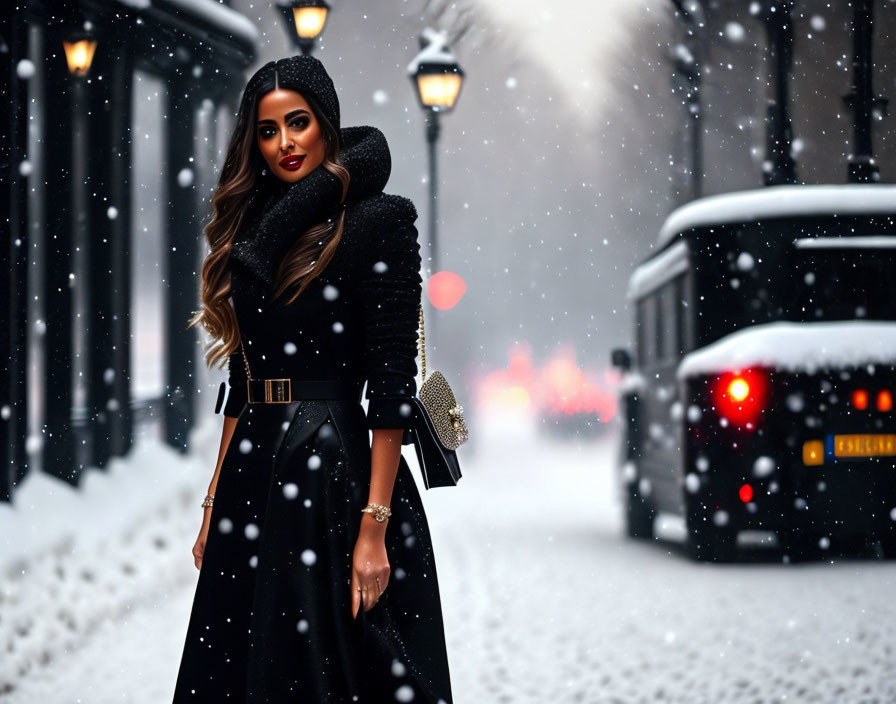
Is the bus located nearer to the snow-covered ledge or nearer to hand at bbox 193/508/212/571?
the snow-covered ledge

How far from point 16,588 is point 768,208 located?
5766mm

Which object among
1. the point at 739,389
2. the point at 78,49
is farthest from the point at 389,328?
the point at 78,49

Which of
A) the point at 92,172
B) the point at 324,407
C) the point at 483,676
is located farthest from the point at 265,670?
the point at 92,172

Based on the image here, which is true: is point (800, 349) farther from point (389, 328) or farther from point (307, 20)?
point (389, 328)

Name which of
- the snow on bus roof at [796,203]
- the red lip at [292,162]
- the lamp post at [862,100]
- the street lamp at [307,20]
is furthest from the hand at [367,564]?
the lamp post at [862,100]

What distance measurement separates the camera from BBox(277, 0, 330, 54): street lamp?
8469 mm

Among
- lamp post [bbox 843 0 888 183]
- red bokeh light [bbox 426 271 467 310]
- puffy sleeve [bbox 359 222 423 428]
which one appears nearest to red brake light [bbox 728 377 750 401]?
red bokeh light [bbox 426 271 467 310]

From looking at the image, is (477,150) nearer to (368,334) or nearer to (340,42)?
(340,42)

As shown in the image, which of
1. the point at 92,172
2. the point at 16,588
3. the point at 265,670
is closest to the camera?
the point at 265,670

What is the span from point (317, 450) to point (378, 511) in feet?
0.74

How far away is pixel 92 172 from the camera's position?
37.9ft

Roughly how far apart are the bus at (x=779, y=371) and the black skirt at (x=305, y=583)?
214 inches

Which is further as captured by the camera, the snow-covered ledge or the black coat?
the snow-covered ledge

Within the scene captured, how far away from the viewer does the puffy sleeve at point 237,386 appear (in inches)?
130
